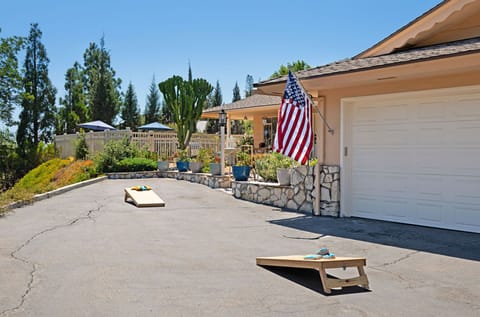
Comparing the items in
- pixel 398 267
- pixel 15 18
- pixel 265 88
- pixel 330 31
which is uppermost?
pixel 15 18

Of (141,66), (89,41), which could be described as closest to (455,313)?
(141,66)

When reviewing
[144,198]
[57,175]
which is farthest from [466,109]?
[57,175]

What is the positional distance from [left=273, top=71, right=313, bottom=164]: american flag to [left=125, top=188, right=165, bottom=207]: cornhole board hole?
4.06m

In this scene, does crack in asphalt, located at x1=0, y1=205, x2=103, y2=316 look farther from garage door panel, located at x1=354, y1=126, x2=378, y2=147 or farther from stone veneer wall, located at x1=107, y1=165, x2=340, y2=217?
garage door panel, located at x1=354, y1=126, x2=378, y2=147

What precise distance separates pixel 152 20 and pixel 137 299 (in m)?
17.9

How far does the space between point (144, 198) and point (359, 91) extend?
632 centimetres

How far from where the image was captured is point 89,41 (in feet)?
151

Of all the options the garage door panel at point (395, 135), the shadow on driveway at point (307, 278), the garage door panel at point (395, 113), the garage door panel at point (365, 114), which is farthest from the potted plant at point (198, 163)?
the shadow on driveway at point (307, 278)

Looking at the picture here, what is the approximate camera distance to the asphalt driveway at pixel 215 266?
14.1ft

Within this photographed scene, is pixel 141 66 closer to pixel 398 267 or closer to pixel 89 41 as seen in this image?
pixel 89 41

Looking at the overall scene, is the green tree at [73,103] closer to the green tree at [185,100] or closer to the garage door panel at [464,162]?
the green tree at [185,100]

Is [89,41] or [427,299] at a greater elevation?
[89,41]

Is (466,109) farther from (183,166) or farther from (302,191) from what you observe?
(183,166)

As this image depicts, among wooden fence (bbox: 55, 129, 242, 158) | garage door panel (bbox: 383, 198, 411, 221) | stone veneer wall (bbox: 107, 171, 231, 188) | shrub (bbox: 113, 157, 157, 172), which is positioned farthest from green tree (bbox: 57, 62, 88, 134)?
garage door panel (bbox: 383, 198, 411, 221)
